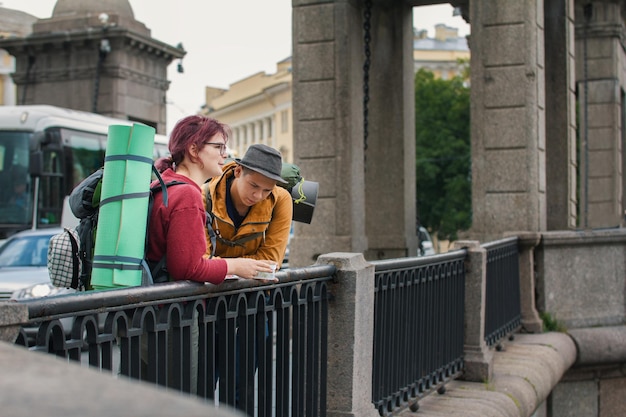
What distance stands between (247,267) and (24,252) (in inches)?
436

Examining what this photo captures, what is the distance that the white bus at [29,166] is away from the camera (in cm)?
1911

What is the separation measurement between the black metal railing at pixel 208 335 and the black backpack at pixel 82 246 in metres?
0.16

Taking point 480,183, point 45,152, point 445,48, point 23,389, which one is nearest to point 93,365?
point 23,389

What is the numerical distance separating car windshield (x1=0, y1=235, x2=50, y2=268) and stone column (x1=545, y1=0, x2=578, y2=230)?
7000mm

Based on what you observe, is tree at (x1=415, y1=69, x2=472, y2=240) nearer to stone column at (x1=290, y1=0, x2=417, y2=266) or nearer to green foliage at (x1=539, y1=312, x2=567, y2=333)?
stone column at (x1=290, y1=0, x2=417, y2=266)

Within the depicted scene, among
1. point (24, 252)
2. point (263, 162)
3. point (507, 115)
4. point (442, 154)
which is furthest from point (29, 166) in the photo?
point (442, 154)

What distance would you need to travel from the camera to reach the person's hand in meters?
3.61

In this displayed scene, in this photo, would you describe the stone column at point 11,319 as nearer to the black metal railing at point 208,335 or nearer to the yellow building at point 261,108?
the black metal railing at point 208,335

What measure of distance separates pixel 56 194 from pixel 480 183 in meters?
11.1

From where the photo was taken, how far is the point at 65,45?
29625mm

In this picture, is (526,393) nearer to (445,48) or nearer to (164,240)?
(164,240)

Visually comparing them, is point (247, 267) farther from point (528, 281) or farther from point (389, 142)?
point (389, 142)

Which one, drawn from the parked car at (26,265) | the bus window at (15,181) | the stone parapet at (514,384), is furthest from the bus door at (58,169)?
the stone parapet at (514,384)

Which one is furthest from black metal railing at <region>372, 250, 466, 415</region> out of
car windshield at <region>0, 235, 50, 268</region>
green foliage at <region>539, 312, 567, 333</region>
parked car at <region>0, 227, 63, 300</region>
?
car windshield at <region>0, 235, 50, 268</region>
